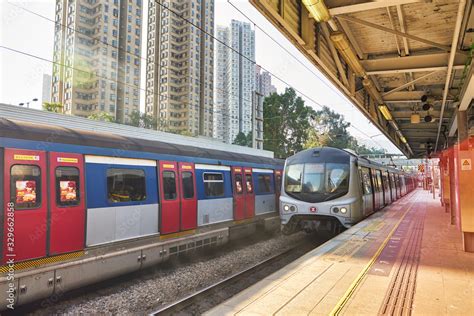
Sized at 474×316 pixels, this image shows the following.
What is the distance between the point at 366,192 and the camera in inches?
428

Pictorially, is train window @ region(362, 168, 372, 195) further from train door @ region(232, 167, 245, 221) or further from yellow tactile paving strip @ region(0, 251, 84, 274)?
yellow tactile paving strip @ region(0, 251, 84, 274)

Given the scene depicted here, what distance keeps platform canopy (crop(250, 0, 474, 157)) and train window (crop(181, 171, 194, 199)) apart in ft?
13.8

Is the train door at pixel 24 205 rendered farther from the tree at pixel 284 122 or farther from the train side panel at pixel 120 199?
the tree at pixel 284 122

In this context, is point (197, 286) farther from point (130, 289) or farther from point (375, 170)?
point (375, 170)

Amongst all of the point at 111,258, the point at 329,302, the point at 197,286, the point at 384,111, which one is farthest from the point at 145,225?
the point at 384,111

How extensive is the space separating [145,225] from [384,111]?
8.36 metres

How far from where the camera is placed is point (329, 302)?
3756mm

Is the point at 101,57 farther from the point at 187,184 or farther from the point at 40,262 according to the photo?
the point at 40,262

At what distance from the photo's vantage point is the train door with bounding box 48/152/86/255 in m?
5.30

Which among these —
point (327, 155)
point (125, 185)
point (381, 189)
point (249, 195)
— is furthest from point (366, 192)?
point (125, 185)

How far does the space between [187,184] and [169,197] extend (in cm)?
77

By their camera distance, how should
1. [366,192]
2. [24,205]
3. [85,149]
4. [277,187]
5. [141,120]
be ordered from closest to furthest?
1. [24,205]
2. [85,149]
3. [366,192]
4. [277,187]
5. [141,120]

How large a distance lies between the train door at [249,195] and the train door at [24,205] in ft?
22.4

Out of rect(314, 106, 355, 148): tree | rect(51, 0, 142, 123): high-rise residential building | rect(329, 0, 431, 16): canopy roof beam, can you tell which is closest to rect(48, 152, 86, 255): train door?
rect(329, 0, 431, 16): canopy roof beam
